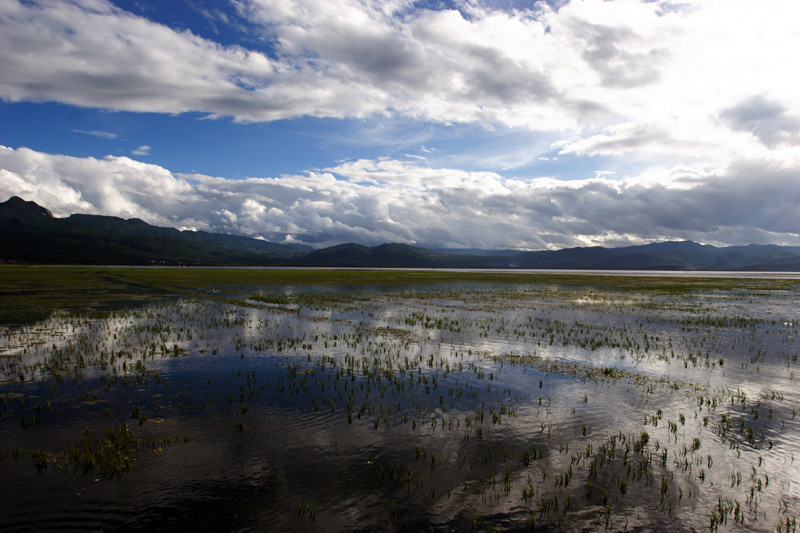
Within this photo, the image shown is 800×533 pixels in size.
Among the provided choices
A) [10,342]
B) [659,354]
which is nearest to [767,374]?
[659,354]

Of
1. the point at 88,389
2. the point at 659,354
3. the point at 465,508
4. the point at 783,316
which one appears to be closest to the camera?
the point at 465,508

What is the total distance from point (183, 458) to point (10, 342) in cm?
2129

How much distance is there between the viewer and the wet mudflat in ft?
27.3

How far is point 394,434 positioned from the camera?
469 inches

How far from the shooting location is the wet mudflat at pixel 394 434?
831 cm

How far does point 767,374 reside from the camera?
18.9 m

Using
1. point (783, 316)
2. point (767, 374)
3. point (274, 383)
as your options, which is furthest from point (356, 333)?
point (783, 316)

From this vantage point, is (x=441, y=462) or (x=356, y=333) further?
(x=356, y=333)

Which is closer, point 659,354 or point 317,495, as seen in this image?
point 317,495

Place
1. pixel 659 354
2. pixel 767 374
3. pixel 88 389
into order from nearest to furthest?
pixel 88 389
pixel 767 374
pixel 659 354

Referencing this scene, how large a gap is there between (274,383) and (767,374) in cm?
2226

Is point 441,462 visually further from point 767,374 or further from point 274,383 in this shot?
point 767,374

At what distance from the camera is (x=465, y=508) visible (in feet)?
27.7

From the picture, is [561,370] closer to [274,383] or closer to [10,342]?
[274,383]
